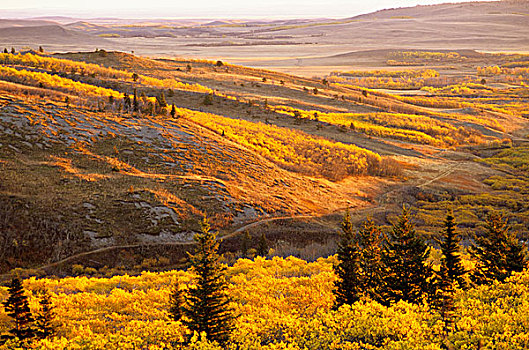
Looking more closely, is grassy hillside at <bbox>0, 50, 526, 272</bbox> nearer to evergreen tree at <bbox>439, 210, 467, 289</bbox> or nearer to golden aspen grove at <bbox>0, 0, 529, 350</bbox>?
golden aspen grove at <bbox>0, 0, 529, 350</bbox>

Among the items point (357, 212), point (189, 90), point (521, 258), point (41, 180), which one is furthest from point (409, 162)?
point (41, 180)

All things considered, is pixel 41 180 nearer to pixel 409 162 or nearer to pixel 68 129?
→ pixel 68 129

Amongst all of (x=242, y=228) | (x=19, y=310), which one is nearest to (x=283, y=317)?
(x=19, y=310)

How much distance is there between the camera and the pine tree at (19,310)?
1559cm

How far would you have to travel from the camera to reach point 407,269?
19.6 meters

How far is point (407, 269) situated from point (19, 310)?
14.9 metres

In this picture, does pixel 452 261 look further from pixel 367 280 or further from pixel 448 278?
pixel 367 280

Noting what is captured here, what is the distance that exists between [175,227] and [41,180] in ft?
31.7

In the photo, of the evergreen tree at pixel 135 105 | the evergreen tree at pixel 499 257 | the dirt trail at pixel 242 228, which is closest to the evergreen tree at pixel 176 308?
the dirt trail at pixel 242 228

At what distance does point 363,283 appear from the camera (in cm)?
2030

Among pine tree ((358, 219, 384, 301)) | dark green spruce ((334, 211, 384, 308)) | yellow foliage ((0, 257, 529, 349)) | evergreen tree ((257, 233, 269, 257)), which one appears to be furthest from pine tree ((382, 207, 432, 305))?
evergreen tree ((257, 233, 269, 257))

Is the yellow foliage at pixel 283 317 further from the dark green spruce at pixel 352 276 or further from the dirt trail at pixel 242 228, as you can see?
the dirt trail at pixel 242 228

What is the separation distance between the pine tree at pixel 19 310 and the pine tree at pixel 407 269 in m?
13.9

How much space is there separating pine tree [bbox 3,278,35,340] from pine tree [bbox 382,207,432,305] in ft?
45.6
